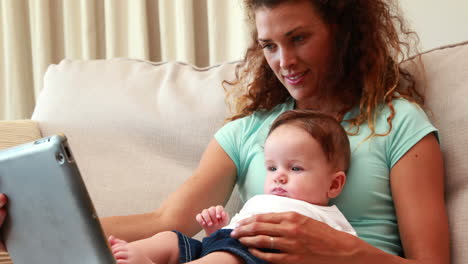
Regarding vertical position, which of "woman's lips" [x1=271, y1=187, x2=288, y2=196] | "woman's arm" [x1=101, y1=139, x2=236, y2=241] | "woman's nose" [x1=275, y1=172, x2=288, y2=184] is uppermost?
"woman's nose" [x1=275, y1=172, x2=288, y2=184]

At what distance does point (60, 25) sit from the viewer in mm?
2547

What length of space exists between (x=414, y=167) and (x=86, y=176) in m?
0.92

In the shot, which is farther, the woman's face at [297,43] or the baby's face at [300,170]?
the woman's face at [297,43]

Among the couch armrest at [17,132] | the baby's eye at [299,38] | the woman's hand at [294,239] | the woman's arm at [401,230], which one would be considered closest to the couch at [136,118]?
the couch armrest at [17,132]

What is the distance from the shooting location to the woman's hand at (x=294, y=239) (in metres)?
1.12

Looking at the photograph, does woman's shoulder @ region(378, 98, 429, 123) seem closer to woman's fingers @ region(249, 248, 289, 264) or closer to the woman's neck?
the woman's neck

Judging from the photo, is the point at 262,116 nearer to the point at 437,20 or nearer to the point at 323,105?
the point at 323,105

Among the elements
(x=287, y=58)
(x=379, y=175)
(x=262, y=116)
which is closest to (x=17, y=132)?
(x=262, y=116)

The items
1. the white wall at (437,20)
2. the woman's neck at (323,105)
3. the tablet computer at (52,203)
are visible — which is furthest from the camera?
the white wall at (437,20)

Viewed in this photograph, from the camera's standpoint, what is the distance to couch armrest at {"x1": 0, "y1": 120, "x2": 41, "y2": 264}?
5.20 ft

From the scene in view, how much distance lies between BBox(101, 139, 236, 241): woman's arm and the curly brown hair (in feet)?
0.57

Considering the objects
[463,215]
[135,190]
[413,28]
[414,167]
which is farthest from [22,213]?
[413,28]

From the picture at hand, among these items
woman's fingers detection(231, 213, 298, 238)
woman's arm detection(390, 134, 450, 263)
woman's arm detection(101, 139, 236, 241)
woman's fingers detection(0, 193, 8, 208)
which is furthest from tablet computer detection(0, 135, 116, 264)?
woman's arm detection(390, 134, 450, 263)

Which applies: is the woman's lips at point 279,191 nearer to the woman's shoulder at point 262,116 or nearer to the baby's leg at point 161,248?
the baby's leg at point 161,248
